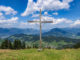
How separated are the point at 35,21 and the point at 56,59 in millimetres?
10112

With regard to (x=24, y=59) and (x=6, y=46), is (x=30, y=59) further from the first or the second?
(x=6, y=46)

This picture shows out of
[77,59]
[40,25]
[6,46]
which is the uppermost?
[40,25]

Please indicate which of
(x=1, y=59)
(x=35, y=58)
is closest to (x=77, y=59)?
(x=35, y=58)

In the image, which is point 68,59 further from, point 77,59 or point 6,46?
point 6,46

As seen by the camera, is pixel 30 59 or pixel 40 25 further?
pixel 40 25

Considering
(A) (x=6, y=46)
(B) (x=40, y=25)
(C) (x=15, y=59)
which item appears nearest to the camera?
(C) (x=15, y=59)

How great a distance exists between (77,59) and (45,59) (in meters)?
3.25

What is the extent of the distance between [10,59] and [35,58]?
2.47 metres

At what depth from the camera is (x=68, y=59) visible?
35.6 feet

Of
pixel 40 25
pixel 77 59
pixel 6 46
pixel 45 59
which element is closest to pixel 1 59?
pixel 45 59

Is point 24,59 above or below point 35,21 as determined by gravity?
below

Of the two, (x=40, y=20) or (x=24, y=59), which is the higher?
(x=40, y=20)

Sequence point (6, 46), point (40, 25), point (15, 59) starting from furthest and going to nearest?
1. point (6, 46)
2. point (40, 25)
3. point (15, 59)

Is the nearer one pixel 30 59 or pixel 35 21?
pixel 30 59
